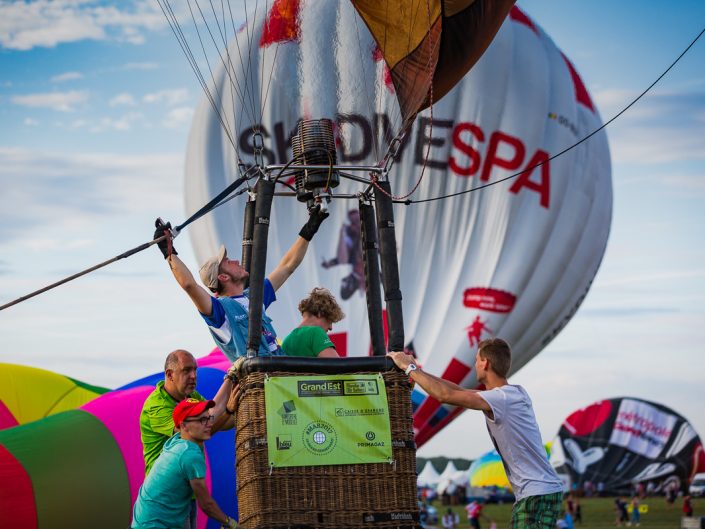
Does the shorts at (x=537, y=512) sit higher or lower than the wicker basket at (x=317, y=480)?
lower

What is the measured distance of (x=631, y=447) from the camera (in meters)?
29.5

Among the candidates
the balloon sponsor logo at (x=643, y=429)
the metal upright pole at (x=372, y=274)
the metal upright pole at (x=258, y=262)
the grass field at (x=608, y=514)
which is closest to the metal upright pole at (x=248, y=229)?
the metal upright pole at (x=258, y=262)

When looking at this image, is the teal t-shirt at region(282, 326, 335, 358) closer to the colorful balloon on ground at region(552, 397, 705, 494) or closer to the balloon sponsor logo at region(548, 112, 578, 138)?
the balloon sponsor logo at region(548, 112, 578, 138)

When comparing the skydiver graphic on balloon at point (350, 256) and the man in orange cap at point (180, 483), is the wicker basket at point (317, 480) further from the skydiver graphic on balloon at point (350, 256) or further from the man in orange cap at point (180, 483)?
the skydiver graphic on balloon at point (350, 256)

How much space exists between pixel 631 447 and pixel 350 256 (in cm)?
1924

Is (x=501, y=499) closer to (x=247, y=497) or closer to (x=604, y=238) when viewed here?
(x=604, y=238)

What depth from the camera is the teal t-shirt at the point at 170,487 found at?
378 centimetres

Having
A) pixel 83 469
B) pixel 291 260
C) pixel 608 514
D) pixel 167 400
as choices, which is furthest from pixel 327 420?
pixel 608 514

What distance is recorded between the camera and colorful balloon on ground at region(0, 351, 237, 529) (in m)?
5.52

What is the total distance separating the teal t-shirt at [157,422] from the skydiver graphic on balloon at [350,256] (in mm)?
7913

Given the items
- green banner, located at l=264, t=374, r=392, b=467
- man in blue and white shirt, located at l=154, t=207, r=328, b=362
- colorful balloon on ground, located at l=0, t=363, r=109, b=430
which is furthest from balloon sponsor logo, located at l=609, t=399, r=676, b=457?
green banner, located at l=264, t=374, r=392, b=467

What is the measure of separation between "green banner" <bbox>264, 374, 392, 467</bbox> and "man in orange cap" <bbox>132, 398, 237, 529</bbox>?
283 mm

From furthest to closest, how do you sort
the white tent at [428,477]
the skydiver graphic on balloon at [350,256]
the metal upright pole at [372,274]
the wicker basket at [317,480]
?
the white tent at [428,477] → the skydiver graphic on balloon at [350,256] → the metal upright pole at [372,274] → the wicker basket at [317,480]

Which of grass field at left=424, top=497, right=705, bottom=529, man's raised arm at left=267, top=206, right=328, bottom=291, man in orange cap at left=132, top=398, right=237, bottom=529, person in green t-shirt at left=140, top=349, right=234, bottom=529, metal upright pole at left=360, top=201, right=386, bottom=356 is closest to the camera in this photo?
man in orange cap at left=132, top=398, right=237, bottom=529
